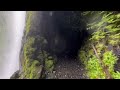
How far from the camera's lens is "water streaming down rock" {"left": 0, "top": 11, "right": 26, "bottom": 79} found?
44.7 feet

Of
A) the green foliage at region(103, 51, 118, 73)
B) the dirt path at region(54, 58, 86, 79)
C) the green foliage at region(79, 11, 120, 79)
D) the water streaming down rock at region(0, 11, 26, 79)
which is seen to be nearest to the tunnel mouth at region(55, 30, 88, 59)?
the green foliage at region(79, 11, 120, 79)

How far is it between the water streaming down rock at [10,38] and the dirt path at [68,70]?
242 inches

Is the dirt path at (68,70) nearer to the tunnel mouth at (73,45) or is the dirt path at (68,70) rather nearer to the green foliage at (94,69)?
the green foliage at (94,69)

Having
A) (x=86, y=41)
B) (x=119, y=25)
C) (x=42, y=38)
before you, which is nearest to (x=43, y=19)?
(x=42, y=38)

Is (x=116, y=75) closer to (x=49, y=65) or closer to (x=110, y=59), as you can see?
(x=110, y=59)

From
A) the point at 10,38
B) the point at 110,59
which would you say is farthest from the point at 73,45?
the point at 10,38

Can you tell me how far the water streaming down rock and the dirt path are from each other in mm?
6143

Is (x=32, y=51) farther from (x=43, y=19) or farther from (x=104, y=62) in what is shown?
(x=104, y=62)

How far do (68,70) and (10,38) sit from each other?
9842 mm

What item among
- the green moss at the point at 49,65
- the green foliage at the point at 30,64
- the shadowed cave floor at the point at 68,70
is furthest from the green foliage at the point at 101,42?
the green foliage at the point at 30,64

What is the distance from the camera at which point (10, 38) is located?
621 inches
